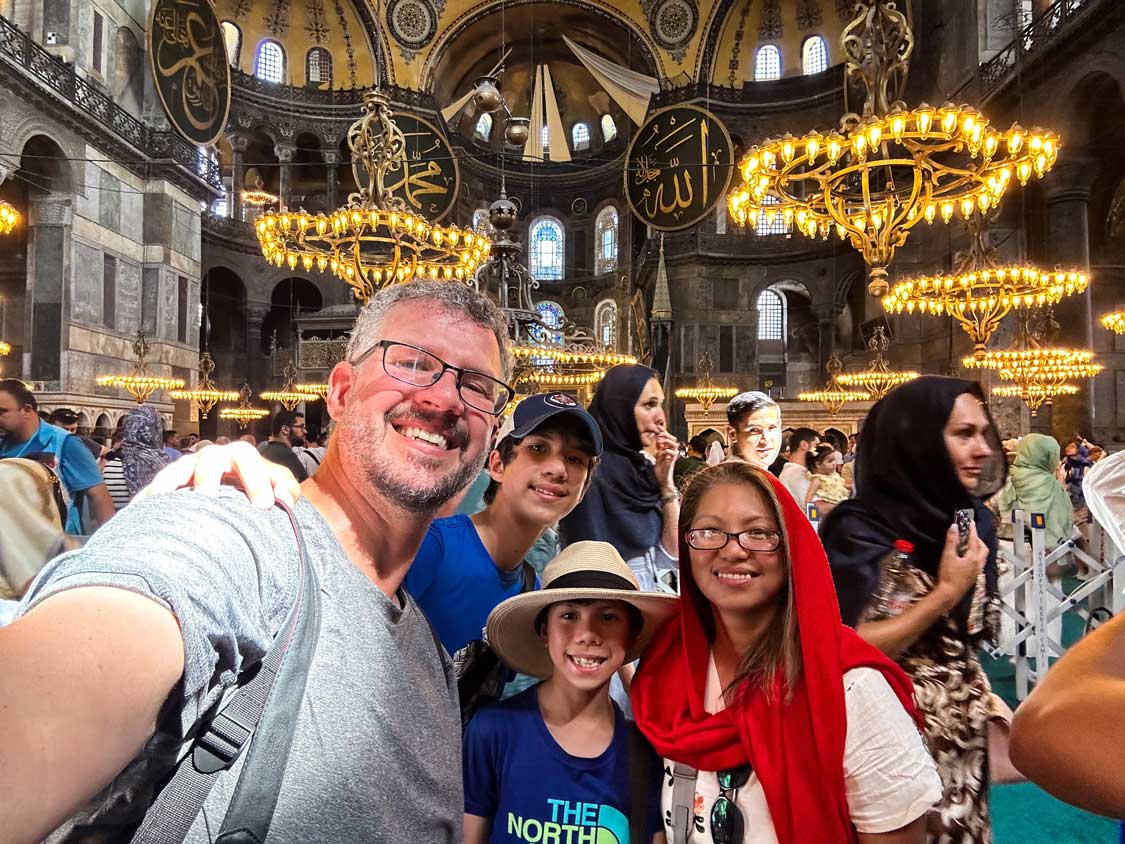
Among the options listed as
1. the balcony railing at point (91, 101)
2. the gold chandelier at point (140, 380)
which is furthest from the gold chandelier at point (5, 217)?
the gold chandelier at point (140, 380)

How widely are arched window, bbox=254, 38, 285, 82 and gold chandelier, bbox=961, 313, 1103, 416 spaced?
24.8m

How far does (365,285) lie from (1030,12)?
15101 millimetres

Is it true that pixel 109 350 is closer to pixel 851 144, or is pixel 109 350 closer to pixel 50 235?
pixel 50 235

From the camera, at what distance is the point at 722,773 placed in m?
1.35

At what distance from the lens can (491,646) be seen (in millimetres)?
1685

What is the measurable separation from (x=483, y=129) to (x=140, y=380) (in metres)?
20.9

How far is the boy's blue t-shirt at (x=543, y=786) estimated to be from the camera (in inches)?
56.8

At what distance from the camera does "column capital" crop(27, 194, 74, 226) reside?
526 inches

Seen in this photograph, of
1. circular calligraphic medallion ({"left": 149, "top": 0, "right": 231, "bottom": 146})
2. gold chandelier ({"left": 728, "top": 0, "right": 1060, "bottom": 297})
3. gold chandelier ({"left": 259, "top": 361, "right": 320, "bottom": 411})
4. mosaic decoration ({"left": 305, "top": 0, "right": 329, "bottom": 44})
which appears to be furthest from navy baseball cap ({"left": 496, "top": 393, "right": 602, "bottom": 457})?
mosaic decoration ({"left": 305, "top": 0, "right": 329, "bottom": 44})

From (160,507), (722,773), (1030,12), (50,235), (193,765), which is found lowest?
(722,773)

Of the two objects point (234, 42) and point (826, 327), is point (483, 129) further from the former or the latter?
point (826, 327)

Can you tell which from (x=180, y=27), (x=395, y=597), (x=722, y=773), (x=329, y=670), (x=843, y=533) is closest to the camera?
(x=329, y=670)

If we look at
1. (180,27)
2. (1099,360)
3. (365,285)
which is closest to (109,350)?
(180,27)

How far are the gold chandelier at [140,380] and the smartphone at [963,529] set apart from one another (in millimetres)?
16534
